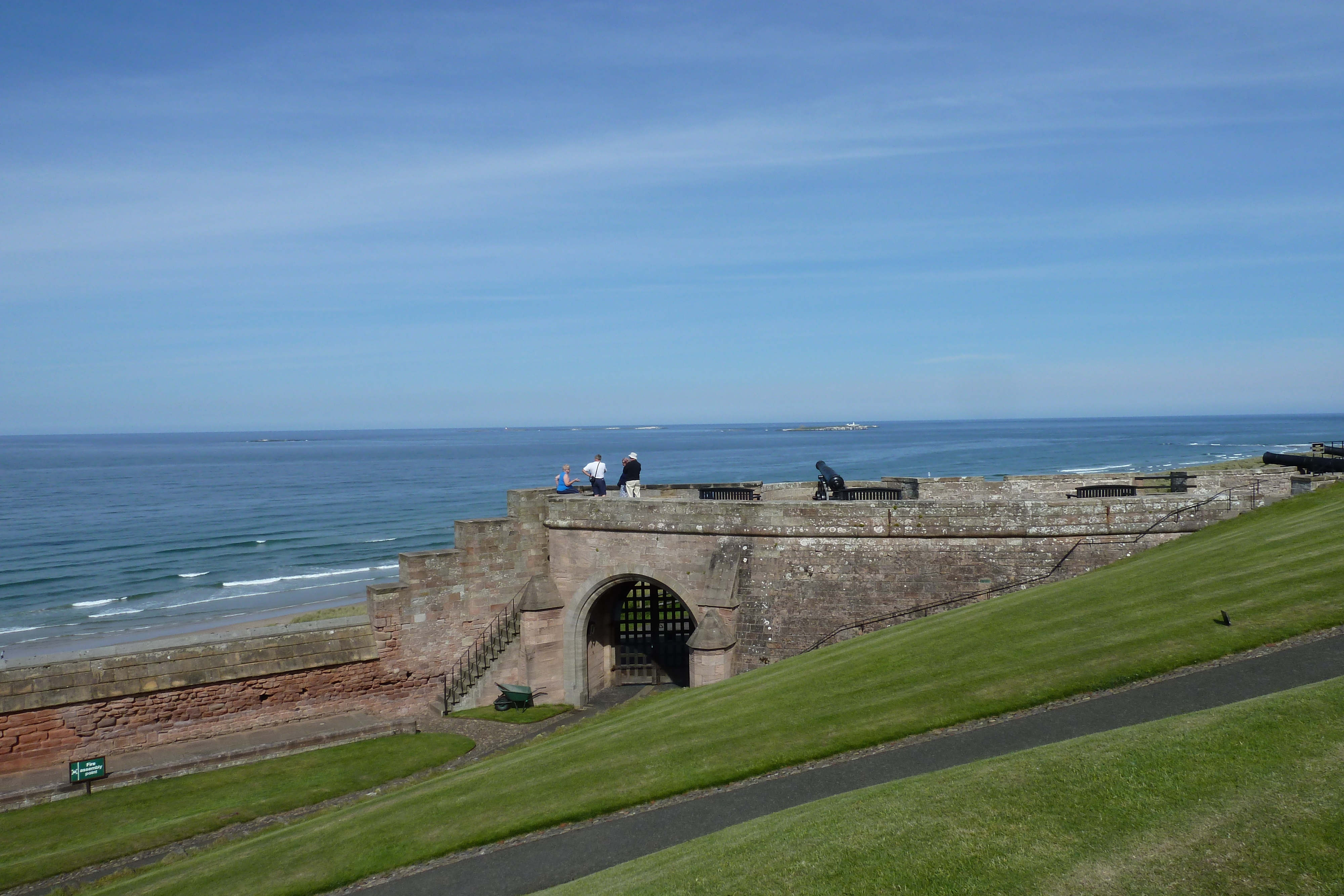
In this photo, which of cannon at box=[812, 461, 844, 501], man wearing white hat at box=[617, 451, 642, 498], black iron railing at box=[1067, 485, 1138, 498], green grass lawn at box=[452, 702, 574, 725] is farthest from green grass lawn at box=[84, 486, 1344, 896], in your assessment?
man wearing white hat at box=[617, 451, 642, 498]

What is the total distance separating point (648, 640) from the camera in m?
23.5

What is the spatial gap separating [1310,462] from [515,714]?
23379 millimetres

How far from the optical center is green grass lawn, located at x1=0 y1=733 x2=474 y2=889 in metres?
13.7

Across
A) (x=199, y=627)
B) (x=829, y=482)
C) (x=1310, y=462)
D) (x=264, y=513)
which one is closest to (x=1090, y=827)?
(x=829, y=482)

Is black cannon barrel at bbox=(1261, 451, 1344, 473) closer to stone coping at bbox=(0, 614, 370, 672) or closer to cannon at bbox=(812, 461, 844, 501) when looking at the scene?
cannon at bbox=(812, 461, 844, 501)

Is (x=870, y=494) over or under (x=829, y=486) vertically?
under

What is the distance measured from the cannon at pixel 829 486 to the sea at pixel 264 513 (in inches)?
396

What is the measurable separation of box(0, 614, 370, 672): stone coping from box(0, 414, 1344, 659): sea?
56.0ft

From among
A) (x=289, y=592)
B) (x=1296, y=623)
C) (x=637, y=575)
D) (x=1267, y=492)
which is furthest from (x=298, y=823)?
(x=289, y=592)

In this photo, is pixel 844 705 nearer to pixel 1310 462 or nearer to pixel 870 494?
pixel 870 494

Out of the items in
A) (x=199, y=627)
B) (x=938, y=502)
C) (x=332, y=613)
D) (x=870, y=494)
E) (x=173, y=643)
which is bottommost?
(x=199, y=627)

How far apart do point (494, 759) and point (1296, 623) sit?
1188 cm

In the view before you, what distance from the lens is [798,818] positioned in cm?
818

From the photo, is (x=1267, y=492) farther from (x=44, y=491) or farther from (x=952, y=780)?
(x=44, y=491)
